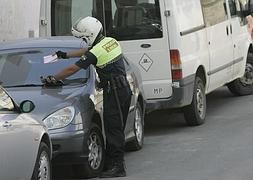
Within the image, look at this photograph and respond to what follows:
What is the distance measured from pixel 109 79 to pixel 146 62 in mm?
2866

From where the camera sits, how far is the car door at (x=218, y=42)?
40.7 ft

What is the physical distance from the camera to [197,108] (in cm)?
1156

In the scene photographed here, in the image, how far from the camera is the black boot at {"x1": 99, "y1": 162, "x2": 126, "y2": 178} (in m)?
8.20

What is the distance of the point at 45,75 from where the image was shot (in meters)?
8.61

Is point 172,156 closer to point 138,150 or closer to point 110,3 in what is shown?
point 138,150

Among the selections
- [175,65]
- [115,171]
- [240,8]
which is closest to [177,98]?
[175,65]

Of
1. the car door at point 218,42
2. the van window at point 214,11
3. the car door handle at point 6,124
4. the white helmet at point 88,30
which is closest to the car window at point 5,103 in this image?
the car door handle at point 6,124

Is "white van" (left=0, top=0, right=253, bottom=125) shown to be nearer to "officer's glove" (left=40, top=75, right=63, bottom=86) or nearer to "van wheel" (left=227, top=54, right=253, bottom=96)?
"van wheel" (left=227, top=54, right=253, bottom=96)

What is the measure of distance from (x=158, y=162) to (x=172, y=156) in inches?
14.9

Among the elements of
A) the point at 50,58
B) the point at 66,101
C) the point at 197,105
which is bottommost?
the point at 197,105

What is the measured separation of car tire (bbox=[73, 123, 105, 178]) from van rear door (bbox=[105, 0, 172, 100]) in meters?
2.78

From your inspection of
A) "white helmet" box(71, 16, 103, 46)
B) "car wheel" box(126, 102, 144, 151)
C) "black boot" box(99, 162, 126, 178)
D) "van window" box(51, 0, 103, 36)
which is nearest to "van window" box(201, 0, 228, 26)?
"van window" box(51, 0, 103, 36)

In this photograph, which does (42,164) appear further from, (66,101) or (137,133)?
(137,133)

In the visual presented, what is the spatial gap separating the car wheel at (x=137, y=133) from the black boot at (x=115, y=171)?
4.49 feet
